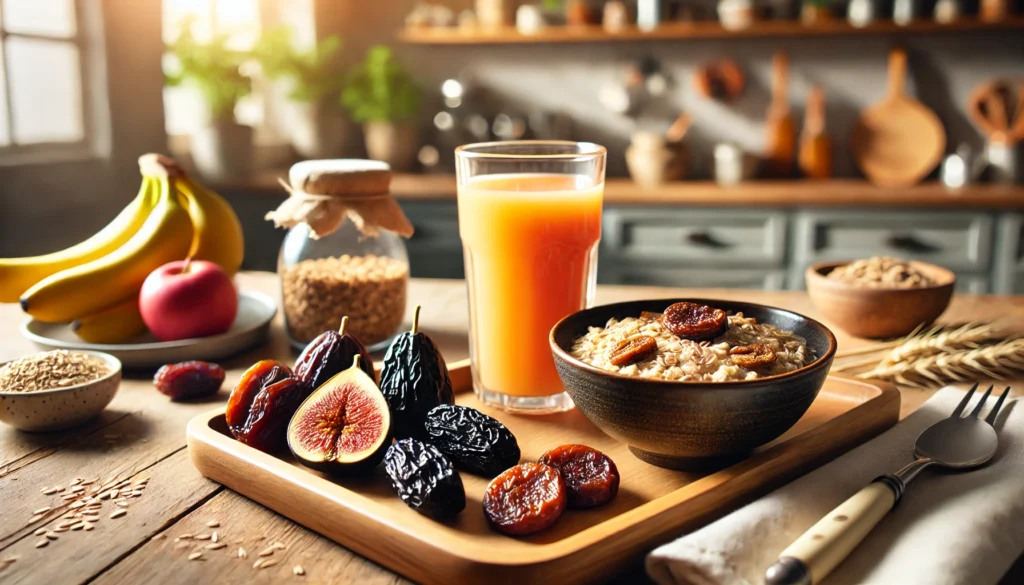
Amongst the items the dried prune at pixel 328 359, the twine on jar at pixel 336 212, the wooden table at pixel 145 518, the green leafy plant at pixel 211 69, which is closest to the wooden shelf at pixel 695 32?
the green leafy plant at pixel 211 69

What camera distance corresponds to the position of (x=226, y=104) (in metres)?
3.29

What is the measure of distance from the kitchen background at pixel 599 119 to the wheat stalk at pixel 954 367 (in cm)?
196

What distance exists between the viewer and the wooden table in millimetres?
671

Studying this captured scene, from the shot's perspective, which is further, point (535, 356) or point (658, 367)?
point (535, 356)

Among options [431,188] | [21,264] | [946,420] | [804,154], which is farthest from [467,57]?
[946,420]

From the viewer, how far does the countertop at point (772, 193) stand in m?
2.99

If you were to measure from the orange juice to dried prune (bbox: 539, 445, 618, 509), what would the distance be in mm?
276

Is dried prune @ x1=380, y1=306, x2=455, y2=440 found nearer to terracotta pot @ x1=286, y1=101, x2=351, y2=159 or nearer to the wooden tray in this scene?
the wooden tray

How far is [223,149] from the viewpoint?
339 centimetres

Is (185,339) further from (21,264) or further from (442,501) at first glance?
(442,501)

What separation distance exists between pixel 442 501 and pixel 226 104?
292 cm

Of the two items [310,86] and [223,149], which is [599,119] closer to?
[310,86]

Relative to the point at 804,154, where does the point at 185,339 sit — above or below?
below

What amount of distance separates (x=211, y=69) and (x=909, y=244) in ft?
8.47
